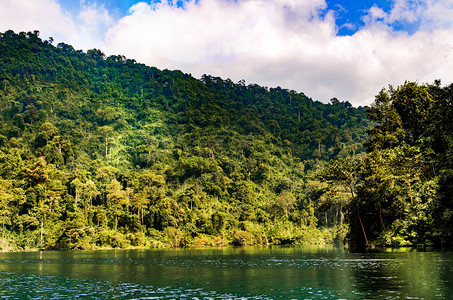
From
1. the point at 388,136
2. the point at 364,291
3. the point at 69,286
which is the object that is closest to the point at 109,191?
the point at 388,136

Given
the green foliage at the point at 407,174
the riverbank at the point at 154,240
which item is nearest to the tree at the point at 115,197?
the riverbank at the point at 154,240

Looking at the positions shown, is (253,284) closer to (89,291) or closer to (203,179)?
(89,291)

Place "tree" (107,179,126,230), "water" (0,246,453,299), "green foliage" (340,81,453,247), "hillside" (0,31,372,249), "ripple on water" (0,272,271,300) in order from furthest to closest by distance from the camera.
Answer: "tree" (107,179,126,230) → "hillside" (0,31,372,249) → "green foliage" (340,81,453,247) → "ripple on water" (0,272,271,300) → "water" (0,246,453,299)

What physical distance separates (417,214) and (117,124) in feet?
506

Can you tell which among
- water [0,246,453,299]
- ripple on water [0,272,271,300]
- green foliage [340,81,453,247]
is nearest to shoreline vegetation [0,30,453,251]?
green foliage [340,81,453,247]

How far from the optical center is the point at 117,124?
183m

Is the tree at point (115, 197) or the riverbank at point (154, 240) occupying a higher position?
the tree at point (115, 197)

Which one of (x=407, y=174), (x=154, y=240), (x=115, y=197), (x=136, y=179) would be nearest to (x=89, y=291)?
(x=407, y=174)

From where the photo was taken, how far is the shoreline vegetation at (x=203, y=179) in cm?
5016

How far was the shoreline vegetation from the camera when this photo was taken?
50156mm

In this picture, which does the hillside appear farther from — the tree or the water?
the water

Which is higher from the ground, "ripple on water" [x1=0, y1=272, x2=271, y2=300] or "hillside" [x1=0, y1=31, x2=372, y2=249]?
"hillside" [x1=0, y1=31, x2=372, y2=249]

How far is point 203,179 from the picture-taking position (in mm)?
137375

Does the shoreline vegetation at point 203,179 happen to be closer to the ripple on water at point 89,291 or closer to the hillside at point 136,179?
the hillside at point 136,179
